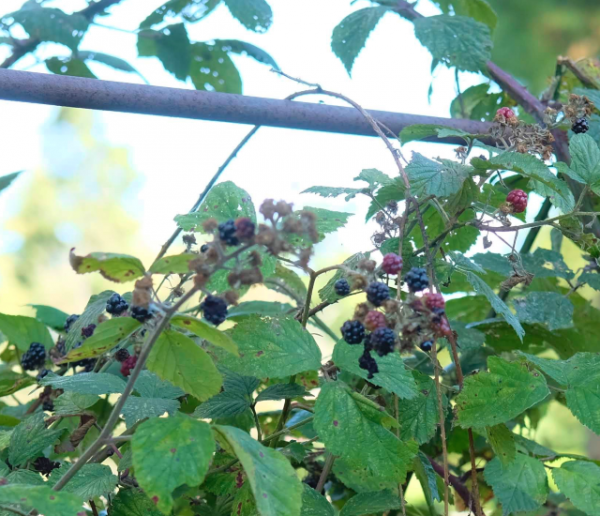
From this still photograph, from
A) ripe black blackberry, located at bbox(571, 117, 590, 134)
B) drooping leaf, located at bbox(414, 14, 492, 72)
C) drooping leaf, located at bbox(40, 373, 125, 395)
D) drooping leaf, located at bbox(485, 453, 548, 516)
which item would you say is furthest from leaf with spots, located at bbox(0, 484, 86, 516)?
drooping leaf, located at bbox(414, 14, 492, 72)

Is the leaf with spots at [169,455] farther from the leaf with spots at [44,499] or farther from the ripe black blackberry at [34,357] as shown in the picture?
the ripe black blackberry at [34,357]

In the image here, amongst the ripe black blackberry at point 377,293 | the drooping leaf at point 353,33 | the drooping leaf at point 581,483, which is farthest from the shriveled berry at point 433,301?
the drooping leaf at point 353,33

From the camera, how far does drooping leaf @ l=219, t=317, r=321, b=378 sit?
525mm

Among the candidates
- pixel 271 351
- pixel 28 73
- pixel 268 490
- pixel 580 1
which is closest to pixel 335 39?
pixel 28 73

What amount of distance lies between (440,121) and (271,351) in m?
0.44

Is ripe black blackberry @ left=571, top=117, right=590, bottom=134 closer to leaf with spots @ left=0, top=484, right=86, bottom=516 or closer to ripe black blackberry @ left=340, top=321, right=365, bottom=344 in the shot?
ripe black blackberry @ left=340, top=321, right=365, bottom=344

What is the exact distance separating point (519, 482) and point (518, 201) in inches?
10.7

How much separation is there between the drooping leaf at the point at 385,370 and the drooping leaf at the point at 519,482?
125 mm

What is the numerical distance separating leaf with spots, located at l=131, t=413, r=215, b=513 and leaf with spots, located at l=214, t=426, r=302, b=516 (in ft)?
0.06

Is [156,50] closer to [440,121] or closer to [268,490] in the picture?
[440,121]

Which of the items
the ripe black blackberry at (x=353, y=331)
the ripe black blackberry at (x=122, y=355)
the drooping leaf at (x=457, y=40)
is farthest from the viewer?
the drooping leaf at (x=457, y=40)

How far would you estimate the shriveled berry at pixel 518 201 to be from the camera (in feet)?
2.04

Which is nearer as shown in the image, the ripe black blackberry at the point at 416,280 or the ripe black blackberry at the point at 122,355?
the ripe black blackberry at the point at 416,280

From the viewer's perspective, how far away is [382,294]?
44 centimetres
